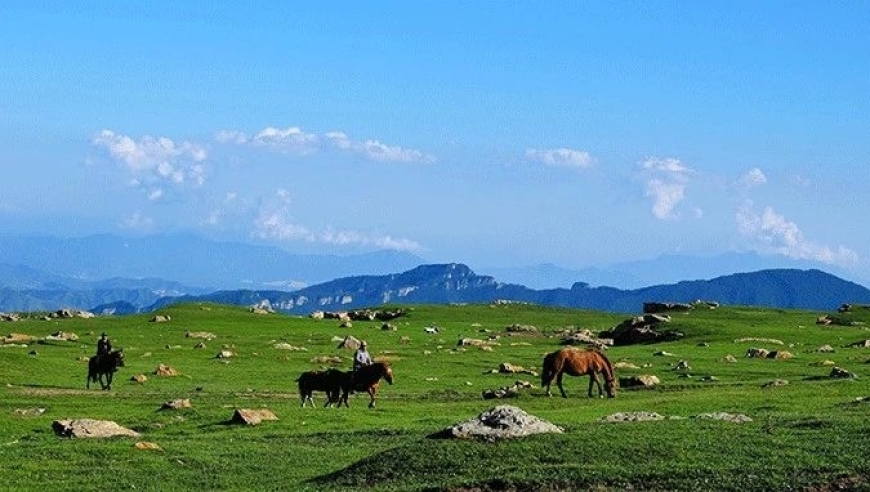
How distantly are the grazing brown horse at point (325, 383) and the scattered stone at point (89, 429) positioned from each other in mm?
15478

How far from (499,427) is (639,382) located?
116 feet

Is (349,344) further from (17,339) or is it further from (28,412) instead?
(28,412)

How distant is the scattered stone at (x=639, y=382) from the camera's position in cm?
6662

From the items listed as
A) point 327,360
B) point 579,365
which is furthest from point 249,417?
point 327,360

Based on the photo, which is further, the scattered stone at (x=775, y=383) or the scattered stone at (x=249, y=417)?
the scattered stone at (x=775, y=383)

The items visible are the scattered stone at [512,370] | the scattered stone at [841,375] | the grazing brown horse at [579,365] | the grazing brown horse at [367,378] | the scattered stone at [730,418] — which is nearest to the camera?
the scattered stone at [730,418]

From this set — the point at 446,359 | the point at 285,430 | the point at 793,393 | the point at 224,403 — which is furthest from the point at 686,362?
the point at 285,430

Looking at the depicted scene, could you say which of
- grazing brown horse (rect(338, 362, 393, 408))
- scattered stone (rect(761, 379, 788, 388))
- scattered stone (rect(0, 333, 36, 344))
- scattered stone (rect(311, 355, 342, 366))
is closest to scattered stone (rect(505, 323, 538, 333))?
scattered stone (rect(311, 355, 342, 366))

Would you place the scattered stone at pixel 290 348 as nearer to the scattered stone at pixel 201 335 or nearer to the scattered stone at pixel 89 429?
the scattered stone at pixel 201 335

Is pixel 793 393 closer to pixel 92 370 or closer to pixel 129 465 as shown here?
pixel 129 465

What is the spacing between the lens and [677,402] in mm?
52875

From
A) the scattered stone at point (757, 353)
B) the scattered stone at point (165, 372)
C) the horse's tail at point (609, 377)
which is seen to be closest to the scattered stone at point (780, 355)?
the scattered stone at point (757, 353)

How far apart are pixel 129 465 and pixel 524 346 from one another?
8020cm

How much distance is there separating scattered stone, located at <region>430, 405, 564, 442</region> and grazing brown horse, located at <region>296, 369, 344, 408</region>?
22.5 meters
